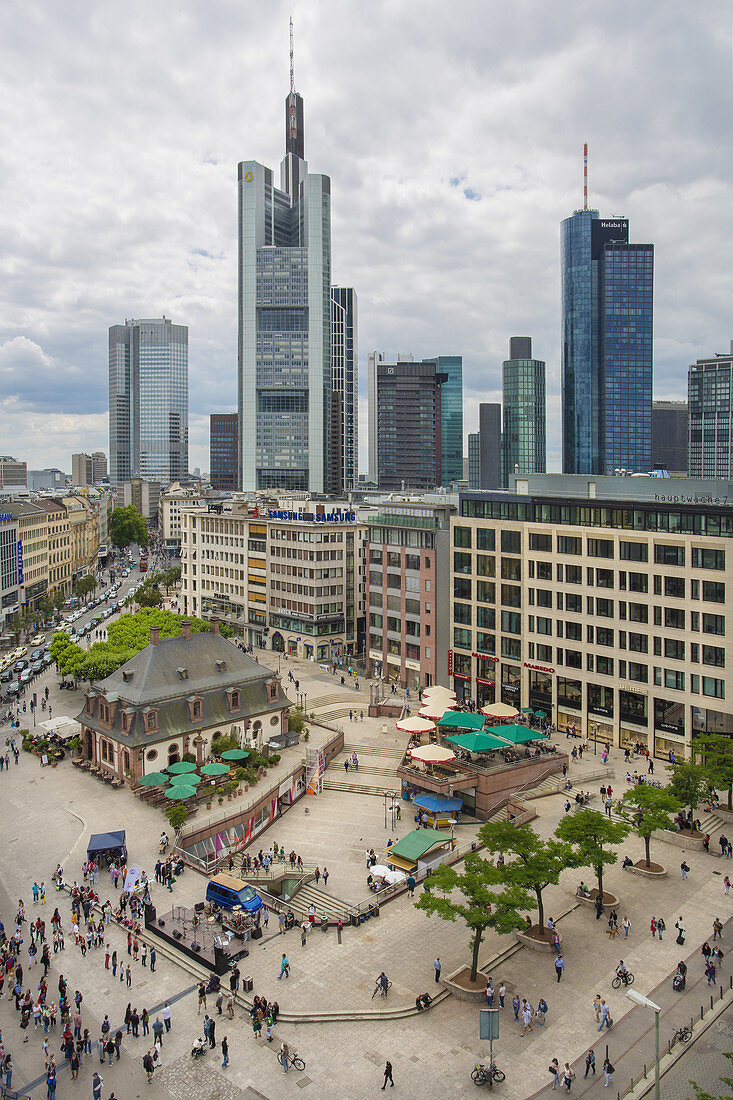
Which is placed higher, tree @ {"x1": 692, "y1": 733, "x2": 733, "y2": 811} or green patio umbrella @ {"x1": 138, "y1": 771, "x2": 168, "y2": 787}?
tree @ {"x1": 692, "y1": 733, "x2": 733, "y2": 811}

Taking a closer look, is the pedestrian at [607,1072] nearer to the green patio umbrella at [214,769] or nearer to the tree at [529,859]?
the tree at [529,859]

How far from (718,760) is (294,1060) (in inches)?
1639

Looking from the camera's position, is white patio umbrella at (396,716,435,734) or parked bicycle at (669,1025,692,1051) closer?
parked bicycle at (669,1025,692,1051)

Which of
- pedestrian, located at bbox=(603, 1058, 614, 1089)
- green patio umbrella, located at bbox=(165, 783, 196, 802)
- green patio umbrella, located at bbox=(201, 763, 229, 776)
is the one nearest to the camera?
pedestrian, located at bbox=(603, 1058, 614, 1089)

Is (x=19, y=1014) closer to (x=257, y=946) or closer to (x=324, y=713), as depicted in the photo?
(x=257, y=946)

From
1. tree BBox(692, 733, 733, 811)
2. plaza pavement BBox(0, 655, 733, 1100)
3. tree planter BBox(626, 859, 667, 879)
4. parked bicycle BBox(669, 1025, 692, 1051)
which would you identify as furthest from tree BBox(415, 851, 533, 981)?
tree BBox(692, 733, 733, 811)

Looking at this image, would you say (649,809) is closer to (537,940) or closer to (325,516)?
(537,940)

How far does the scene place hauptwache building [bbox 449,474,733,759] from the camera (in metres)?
73.3

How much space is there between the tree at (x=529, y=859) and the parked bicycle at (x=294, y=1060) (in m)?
13.7

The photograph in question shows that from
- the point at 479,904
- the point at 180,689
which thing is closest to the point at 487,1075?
the point at 479,904

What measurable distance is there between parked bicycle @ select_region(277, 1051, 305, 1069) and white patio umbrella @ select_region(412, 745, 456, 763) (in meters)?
32.8

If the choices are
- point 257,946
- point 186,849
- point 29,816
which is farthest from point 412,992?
point 29,816

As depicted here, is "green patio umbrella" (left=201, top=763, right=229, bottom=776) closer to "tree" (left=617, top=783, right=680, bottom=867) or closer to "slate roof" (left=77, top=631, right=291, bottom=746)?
"slate roof" (left=77, top=631, right=291, bottom=746)

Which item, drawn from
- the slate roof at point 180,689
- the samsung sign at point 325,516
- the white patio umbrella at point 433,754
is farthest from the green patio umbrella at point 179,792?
the samsung sign at point 325,516
